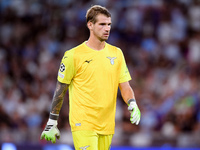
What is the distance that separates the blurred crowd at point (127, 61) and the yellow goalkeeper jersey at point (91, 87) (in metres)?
4.36

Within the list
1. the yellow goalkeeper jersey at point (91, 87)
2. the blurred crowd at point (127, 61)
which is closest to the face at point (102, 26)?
the yellow goalkeeper jersey at point (91, 87)

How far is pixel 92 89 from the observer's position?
666 cm

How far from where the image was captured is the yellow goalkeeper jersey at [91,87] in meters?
6.66

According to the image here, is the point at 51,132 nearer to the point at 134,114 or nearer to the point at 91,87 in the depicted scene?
the point at 91,87

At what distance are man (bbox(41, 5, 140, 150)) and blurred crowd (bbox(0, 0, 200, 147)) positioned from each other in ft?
14.1

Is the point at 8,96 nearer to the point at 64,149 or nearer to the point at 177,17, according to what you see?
the point at 64,149

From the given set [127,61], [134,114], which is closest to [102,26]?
[134,114]

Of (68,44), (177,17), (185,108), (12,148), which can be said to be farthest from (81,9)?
(12,148)

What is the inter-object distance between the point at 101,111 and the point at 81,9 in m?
9.84

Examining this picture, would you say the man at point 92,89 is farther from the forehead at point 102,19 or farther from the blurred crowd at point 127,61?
the blurred crowd at point 127,61

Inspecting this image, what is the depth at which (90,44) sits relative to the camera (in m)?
6.87

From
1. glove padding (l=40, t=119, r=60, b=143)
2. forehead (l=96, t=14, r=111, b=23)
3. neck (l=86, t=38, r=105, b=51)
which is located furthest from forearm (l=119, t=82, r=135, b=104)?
glove padding (l=40, t=119, r=60, b=143)

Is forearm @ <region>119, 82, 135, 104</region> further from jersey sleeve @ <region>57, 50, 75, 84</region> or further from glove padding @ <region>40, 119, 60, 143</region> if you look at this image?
glove padding @ <region>40, 119, 60, 143</region>

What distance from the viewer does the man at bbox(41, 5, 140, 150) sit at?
664cm
